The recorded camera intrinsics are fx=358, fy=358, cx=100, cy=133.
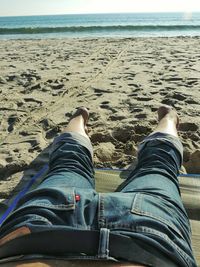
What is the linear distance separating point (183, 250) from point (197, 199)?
36.6 inches

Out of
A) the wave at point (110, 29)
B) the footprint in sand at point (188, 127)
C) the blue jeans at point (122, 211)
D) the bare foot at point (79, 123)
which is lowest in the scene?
the blue jeans at point (122, 211)

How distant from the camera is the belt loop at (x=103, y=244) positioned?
3.40ft

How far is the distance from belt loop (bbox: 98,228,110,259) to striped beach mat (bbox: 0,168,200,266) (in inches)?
32.9

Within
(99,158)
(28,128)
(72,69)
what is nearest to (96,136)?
(99,158)

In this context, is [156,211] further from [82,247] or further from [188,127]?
[188,127]

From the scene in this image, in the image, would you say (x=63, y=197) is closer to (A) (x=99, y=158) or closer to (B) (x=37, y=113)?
(A) (x=99, y=158)

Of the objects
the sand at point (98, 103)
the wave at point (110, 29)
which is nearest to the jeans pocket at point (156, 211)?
the sand at point (98, 103)

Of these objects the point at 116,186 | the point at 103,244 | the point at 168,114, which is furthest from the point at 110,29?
the point at 103,244

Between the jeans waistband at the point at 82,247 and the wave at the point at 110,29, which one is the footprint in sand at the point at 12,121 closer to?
the jeans waistband at the point at 82,247

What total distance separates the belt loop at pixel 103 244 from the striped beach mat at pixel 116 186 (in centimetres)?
84

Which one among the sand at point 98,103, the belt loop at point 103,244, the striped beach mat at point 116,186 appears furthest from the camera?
the sand at point 98,103

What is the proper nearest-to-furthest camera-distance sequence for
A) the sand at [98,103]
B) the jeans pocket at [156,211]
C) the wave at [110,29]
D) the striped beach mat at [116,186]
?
the jeans pocket at [156,211] < the striped beach mat at [116,186] < the sand at [98,103] < the wave at [110,29]

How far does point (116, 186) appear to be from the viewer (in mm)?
2219

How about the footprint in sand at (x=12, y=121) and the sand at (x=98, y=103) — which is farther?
the footprint in sand at (x=12, y=121)
